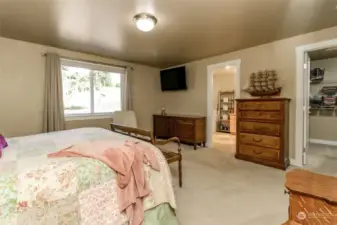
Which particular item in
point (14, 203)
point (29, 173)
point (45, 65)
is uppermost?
point (45, 65)

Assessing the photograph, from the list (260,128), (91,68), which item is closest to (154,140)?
(260,128)

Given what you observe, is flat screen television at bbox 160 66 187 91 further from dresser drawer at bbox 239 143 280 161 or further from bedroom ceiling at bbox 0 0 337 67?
dresser drawer at bbox 239 143 280 161

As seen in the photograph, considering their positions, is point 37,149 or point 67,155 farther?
point 37,149

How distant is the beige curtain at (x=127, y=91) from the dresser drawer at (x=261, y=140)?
286 centimetres

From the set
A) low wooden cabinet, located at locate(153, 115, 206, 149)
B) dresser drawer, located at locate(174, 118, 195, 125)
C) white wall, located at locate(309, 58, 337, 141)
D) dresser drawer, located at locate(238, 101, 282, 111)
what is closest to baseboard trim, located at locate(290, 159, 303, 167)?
dresser drawer, located at locate(238, 101, 282, 111)

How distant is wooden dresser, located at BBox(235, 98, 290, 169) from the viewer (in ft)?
10.4

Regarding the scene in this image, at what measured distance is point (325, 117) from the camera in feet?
17.6

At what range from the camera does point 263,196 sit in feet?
7.51

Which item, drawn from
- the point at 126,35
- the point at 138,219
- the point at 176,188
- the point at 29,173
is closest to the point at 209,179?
the point at 176,188

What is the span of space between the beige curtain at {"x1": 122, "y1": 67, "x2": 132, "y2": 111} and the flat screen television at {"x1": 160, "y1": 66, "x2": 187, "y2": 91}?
1.13m

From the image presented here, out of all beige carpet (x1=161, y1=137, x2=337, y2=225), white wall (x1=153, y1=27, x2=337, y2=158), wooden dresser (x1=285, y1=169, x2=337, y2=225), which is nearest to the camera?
wooden dresser (x1=285, y1=169, x2=337, y2=225)

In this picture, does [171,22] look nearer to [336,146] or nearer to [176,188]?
[176,188]

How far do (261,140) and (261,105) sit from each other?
631 millimetres

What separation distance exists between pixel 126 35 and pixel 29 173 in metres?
2.65
